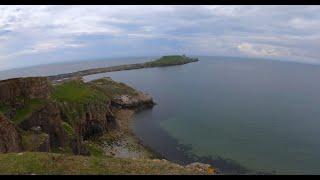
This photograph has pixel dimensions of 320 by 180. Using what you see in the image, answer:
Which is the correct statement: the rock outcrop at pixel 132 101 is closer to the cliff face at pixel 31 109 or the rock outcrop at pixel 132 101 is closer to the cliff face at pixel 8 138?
the cliff face at pixel 31 109

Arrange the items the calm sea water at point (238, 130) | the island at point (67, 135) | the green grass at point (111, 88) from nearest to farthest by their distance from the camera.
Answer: the island at point (67, 135) < the calm sea water at point (238, 130) < the green grass at point (111, 88)

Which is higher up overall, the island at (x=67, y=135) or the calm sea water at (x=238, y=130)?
the island at (x=67, y=135)

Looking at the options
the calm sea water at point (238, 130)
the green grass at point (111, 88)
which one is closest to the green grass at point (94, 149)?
the calm sea water at point (238, 130)

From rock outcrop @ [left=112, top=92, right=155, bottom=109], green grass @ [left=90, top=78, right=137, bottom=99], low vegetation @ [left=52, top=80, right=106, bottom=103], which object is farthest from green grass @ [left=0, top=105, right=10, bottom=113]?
green grass @ [left=90, top=78, right=137, bottom=99]

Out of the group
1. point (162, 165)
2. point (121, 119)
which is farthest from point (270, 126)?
point (162, 165)

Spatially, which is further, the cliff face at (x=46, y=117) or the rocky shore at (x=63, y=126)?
the cliff face at (x=46, y=117)

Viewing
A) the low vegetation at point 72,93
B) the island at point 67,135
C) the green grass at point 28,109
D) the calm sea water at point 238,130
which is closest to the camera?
the island at point 67,135

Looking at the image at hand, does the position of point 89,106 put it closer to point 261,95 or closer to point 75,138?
point 75,138

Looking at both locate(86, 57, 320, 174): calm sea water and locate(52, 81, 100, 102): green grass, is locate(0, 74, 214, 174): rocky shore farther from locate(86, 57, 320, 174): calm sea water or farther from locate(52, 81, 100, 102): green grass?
locate(86, 57, 320, 174): calm sea water

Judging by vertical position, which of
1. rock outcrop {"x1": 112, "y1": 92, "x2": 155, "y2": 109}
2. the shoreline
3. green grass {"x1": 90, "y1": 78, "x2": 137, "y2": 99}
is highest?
green grass {"x1": 90, "y1": 78, "x2": 137, "y2": 99}
